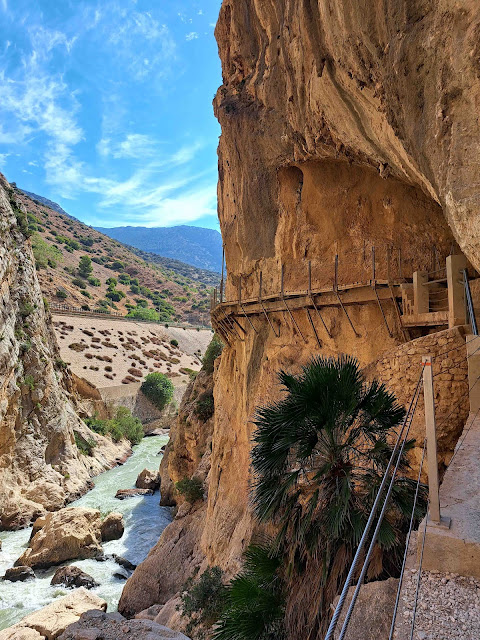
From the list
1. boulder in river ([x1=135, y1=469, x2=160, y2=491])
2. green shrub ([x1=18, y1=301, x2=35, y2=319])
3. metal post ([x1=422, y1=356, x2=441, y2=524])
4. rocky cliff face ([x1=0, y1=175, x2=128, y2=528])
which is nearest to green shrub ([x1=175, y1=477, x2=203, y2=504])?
rocky cliff face ([x1=0, y1=175, x2=128, y2=528])

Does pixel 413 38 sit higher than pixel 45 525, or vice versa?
Answer: pixel 413 38

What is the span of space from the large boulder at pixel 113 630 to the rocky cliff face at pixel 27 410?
14.9 metres

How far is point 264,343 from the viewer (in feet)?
50.0

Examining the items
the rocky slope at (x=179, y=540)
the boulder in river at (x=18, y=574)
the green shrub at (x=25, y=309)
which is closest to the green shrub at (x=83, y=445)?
the rocky slope at (x=179, y=540)

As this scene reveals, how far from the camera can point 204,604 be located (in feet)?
37.1

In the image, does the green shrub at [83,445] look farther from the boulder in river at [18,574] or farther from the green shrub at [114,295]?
the green shrub at [114,295]

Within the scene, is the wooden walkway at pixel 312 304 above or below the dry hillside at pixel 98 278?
below

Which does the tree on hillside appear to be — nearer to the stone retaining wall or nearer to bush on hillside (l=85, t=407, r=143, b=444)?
bush on hillside (l=85, t=407, r=143, b=444)

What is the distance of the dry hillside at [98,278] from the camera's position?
83688mm

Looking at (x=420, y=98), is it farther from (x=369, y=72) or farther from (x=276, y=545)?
(x=276, y=545)

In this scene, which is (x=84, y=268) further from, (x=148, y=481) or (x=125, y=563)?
(x=125, y=563)

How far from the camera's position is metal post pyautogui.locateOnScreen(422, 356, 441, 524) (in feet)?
14.1

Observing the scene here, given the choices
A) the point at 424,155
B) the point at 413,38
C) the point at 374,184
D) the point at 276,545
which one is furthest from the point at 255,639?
the point at 374,184

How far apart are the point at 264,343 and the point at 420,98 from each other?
9656 millimetres
